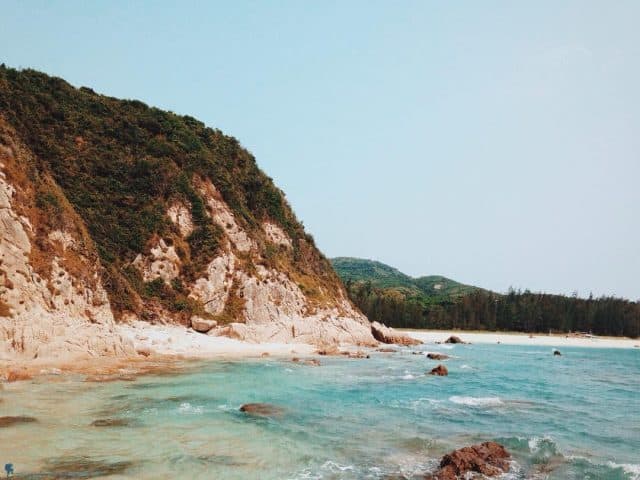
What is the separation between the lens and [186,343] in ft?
130

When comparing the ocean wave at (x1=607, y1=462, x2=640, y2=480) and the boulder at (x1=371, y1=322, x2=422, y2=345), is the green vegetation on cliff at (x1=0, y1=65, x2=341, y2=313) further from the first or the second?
the ocean wave at (x1=607, y1=462, x2=640, y2=480)

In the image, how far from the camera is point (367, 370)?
120 ft

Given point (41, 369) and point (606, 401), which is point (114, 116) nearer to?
point (41, 369)

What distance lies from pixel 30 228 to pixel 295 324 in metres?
29.5

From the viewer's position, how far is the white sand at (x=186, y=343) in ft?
122

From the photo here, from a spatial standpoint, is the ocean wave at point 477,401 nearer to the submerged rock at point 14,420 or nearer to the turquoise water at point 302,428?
the turquoise water at point 302,428

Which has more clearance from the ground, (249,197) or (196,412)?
(249,197)

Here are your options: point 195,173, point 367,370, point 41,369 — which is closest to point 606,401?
point 367,370

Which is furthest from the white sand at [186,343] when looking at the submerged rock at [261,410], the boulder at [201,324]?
the submerged rock at [261,410]

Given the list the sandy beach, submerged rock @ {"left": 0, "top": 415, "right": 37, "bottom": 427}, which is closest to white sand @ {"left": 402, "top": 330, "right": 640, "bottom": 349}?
the sandy beach

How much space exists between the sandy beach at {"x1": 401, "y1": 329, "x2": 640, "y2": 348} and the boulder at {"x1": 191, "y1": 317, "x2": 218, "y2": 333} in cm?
6199

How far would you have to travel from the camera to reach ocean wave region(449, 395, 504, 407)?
24281mm

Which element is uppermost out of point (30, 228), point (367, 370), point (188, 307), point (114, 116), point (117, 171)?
point (114, 116)

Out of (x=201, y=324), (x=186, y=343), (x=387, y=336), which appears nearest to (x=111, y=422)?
(x=186, y=343)
